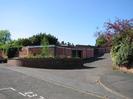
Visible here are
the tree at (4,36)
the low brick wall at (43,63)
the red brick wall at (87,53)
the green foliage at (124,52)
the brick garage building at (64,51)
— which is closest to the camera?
the green foliage at (124,52)

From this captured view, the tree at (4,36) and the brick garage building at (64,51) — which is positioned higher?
the tree at (4,36)

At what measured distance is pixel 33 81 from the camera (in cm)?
1814

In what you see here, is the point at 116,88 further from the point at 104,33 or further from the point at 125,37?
the point at 104,33

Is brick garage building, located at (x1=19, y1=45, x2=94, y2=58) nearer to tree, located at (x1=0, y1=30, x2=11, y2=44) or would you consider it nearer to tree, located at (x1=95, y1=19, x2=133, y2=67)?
tree, located at (x1=95, y1=19, x2=133, y2=67)

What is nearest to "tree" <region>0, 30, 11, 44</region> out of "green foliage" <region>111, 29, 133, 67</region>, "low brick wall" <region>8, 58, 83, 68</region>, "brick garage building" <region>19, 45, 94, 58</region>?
"brick garage building" <region>19, 45, 94, 58</region>

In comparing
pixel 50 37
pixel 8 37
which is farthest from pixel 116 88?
pixel 8 37

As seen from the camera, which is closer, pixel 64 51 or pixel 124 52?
pixel 124 52

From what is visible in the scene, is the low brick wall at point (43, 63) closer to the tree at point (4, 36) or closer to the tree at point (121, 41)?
the tree at point (121, 41)

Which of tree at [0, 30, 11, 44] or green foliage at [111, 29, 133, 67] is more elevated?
tree at [0, 30, 11, 44]

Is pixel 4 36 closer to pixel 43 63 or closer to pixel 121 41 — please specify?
pixel 43 63

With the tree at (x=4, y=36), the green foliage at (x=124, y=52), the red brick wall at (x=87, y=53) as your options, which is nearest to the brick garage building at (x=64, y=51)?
the red brick wall at (x=87, y=53)

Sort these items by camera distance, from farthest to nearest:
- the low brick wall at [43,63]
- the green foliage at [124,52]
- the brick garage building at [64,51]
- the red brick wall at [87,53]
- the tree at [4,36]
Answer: the tree at [4,36] → the red brick wall at [87,53] → the brick garage building at [64,51] → the low brick wall at [43,63] → the green foliage at [124,52]

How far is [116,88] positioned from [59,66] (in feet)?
56.0

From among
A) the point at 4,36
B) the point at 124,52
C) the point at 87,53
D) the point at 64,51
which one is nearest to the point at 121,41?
the point at 124,52
